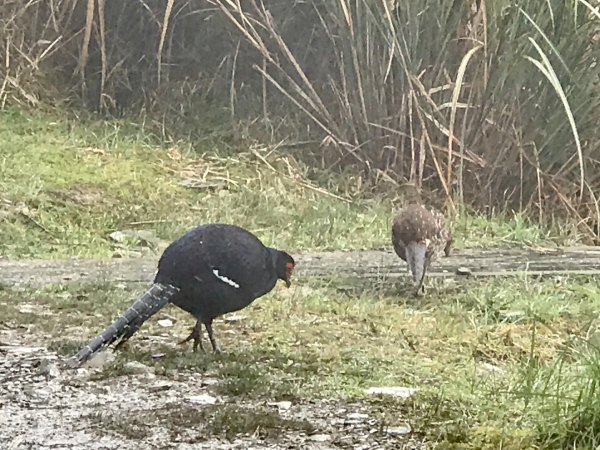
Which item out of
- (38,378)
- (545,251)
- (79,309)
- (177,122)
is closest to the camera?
(38,378)

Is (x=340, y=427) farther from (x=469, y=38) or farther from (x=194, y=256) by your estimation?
(x=469, y=38)

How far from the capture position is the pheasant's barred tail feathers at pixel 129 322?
9.36 feet

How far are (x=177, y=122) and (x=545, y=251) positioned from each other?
2.28 meters

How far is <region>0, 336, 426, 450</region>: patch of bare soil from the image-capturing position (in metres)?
2.29

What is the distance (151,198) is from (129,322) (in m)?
2.33

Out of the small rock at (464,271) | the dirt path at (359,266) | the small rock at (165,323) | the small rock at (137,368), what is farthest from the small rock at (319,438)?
the small rock at (464,271)

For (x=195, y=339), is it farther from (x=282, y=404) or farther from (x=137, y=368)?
(x=282, y=404)

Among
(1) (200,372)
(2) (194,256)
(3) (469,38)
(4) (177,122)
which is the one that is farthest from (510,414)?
(4) (177,122)

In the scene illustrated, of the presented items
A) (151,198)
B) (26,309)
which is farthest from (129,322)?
(151,198)

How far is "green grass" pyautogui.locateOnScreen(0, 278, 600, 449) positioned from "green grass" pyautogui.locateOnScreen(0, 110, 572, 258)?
0.85 meters

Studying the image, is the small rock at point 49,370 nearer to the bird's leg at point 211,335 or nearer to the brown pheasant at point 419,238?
the bird's leg at point 211,335

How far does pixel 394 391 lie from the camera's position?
263cm

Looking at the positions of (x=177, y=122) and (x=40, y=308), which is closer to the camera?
(x=40, y=308)

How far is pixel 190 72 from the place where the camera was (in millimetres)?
6359
